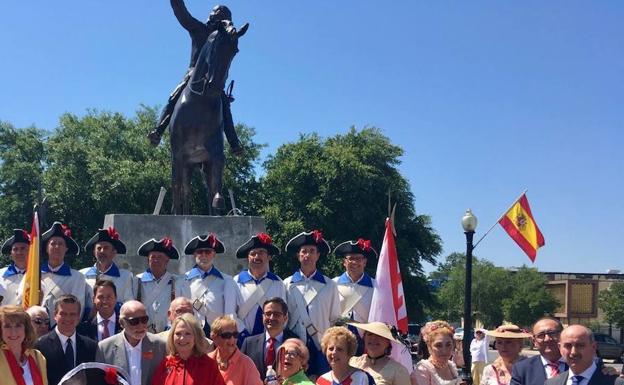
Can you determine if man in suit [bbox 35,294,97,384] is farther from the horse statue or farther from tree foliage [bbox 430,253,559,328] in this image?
tree foliage [bbox 430,253,559,328]

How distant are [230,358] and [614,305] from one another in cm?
5356

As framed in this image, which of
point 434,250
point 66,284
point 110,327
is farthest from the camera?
point 434,250

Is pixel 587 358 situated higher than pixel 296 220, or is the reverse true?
Answer: pixel 296 220

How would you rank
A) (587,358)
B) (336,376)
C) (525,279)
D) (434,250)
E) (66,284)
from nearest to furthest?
(587,358), (336,376), (66,284), (434,250), (525,279)

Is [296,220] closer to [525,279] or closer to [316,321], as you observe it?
[316,321]

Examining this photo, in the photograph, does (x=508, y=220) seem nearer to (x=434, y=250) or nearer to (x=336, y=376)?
(x=336, y=376)

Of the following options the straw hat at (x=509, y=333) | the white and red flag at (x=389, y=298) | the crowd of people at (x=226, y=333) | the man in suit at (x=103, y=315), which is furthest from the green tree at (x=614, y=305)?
the man in suit at (x=103, y=315)

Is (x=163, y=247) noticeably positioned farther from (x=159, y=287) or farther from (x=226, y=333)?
(x=226, y=333)

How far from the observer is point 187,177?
1038cm

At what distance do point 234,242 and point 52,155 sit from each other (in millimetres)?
26604

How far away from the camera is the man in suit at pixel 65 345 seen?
5.56 meters

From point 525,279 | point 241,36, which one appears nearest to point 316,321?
point 241,36

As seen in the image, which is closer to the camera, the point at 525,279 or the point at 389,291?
the point at 389,291

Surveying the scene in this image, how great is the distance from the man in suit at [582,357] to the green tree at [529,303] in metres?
53.2
